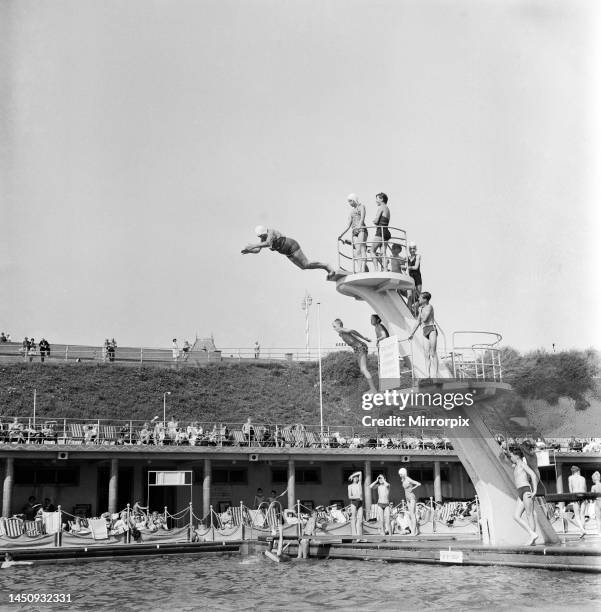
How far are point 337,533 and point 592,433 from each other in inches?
1675

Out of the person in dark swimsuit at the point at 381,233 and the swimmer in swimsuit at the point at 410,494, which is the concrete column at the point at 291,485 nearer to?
the swimmer in swimsuit at the point at 410,494

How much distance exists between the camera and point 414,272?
1798 cm

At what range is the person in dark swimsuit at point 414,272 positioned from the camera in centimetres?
1775

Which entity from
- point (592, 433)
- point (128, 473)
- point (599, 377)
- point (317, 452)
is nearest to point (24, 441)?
point (128, 473)

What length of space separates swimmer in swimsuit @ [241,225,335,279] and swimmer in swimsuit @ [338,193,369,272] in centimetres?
103

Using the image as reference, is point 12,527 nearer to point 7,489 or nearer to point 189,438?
point 7,489

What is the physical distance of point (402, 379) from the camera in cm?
1761

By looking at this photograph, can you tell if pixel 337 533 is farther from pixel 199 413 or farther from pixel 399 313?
pixel 199 413

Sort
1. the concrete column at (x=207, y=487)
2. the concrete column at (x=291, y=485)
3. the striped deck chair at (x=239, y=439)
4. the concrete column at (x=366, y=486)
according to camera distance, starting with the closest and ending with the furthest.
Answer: the concrete column at (x=207, y=487) < the concrete column at (x=291, y=485) < the striped deck chair at (x=239, y=439) < the concrete column at (x=366, y=486)

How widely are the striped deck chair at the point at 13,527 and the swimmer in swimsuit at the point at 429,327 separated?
45.0 ft

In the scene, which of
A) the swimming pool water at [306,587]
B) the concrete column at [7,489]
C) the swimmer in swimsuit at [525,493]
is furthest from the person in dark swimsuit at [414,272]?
the concrete column at [7,489]

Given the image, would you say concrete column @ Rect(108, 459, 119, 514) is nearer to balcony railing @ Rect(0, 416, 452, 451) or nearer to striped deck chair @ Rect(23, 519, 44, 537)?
balcony railing @ Rect(0, 416, 452, 451)

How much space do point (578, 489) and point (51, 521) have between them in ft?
51.0

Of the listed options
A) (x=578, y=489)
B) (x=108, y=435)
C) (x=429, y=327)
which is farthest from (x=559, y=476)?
(x=429, y=327)
